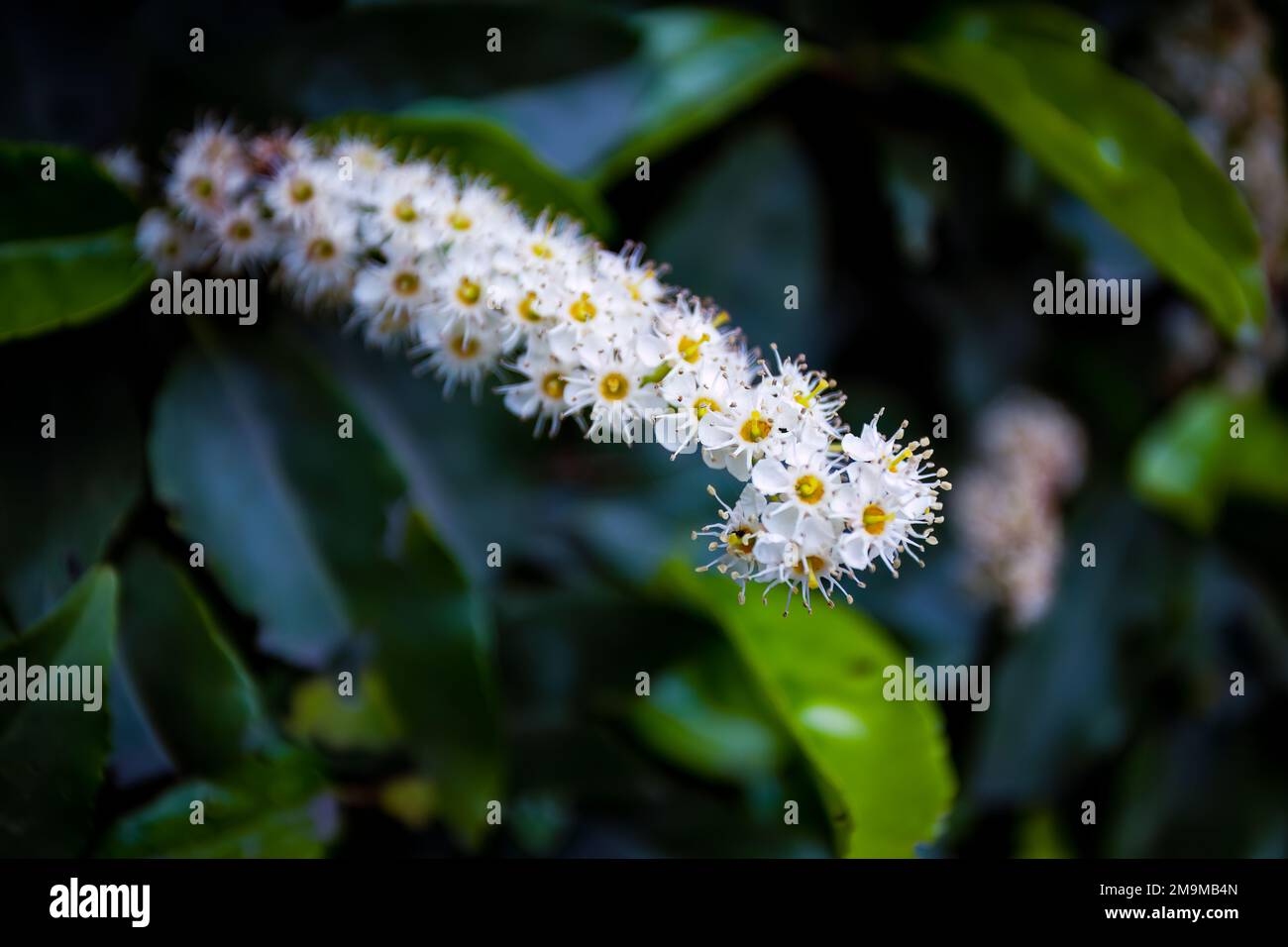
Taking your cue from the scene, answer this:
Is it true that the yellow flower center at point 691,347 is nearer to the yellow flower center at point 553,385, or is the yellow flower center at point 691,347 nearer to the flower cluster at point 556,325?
the flower cluster at point 556,325

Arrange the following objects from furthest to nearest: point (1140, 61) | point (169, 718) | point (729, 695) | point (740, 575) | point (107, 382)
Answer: point (1140, 61)
point (729, 695)
point (107, 382)
point (169, 718)
point (740, 575)

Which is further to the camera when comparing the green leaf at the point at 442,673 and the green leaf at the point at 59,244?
the green leaf at the point at 442,673

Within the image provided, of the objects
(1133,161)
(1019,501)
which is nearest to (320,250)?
(1133,161)

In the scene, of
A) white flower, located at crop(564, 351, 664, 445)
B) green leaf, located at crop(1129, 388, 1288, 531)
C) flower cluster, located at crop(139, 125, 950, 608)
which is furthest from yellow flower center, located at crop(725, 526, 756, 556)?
green leaf, located at crop(1129, 388, 1288, 531)

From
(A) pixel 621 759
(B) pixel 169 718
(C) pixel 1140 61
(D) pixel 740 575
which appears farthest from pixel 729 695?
(C) pixel 1140 61

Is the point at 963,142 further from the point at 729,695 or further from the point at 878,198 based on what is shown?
the point at 729,695
